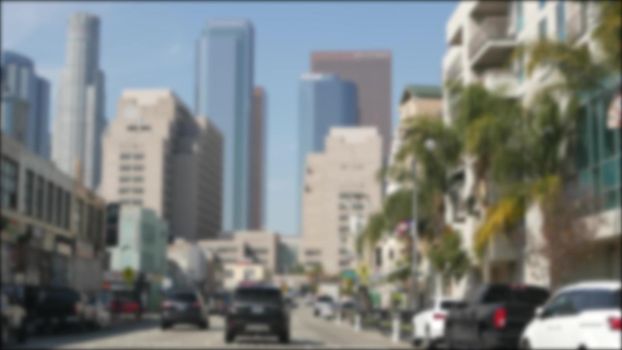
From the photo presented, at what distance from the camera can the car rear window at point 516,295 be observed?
71.3ft

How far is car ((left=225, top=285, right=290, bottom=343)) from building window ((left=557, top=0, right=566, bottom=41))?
16811 mm

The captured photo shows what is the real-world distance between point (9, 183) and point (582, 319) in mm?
44805

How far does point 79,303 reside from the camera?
39.4 m

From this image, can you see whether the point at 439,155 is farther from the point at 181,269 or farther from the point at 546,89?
the point at 181,269

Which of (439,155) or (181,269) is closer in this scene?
(439,155)

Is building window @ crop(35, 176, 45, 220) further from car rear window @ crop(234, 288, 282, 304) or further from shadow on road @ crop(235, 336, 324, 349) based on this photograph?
car rear window @ crop(234, 288, 282, 304)

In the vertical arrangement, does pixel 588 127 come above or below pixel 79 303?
above

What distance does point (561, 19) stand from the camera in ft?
129

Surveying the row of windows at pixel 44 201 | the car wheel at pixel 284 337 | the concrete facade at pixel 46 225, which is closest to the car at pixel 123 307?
the concrete facade at pixel 46 225

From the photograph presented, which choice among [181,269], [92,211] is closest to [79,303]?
[92,211]

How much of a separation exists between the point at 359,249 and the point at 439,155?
31.7 metres

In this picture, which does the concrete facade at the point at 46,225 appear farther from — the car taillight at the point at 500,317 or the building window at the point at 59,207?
the car taillight at the point at 500,317

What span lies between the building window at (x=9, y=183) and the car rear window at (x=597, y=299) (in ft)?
140

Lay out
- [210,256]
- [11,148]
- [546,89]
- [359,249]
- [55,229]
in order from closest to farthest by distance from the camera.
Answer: [546,89], [11,148], [55,229], [359,249], [210,256]
